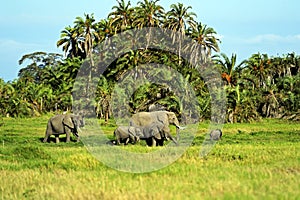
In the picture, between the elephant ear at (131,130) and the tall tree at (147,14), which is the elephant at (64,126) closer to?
the elephant ear at (131,130)

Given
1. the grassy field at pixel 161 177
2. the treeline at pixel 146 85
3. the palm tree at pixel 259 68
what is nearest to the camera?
the grassy field at pixel 161 177

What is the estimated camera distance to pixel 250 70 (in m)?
48.2

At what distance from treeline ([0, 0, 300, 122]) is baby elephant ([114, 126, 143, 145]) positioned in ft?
41.4

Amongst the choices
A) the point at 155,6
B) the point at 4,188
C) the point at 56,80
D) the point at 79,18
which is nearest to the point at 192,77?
the point at 155,6

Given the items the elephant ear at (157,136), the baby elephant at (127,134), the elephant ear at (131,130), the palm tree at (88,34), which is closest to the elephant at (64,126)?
the baby elephant at (127,134)

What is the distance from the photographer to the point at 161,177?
10.5m

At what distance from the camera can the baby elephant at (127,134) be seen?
19.9m

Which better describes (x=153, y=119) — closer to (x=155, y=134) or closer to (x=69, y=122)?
(x=155, y=134)

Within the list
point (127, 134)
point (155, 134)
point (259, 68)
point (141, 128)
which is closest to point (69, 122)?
point (127, 134)

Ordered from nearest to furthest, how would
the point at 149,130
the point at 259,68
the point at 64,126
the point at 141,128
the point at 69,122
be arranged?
the point at 149,130, the point at 141,128, the point at 69,122, the point at 64,126, the point at 259,68

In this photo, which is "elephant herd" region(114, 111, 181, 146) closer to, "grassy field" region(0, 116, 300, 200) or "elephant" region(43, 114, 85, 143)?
"elephant" region(43, 114, 85, 143)

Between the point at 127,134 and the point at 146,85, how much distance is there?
1657 centimetres

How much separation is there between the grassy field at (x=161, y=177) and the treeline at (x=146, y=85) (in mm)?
19082

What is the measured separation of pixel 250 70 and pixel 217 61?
1064 centimetres
